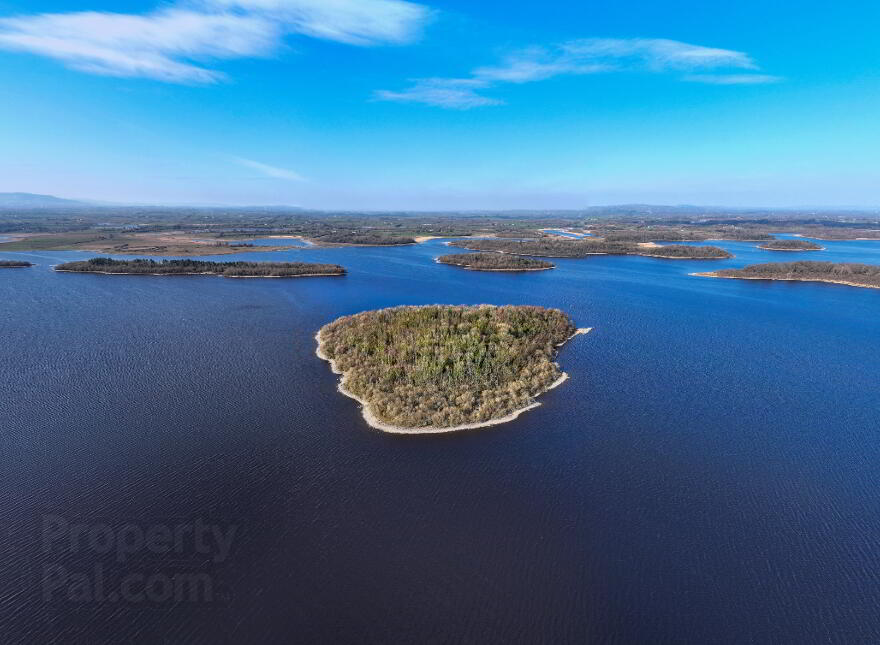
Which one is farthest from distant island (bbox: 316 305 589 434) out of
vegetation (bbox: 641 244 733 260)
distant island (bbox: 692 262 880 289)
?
vegetation (bbox: 641 244 733 260)

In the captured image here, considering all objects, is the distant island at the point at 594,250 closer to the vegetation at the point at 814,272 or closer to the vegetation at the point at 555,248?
the vegetation at the point at 555,248

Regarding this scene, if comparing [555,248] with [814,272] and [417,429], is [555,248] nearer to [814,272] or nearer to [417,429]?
[814,272]

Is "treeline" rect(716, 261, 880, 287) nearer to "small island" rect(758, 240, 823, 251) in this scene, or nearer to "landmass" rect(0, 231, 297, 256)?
"small island" rect(758, 240, 823, 251)

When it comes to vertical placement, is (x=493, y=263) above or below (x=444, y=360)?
above

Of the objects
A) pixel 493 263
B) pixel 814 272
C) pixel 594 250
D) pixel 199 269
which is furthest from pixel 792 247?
pixel 199 269

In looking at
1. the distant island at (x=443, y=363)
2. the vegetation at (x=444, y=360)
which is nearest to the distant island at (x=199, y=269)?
the distant island at (x=443, y=363)
